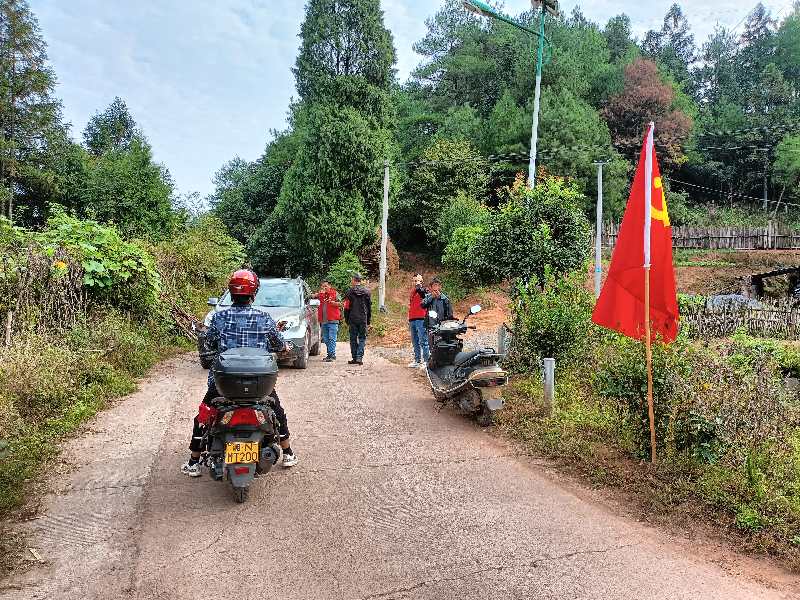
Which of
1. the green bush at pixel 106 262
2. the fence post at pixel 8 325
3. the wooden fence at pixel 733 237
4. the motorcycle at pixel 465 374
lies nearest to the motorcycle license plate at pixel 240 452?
the motorcycle at pixel 465 374

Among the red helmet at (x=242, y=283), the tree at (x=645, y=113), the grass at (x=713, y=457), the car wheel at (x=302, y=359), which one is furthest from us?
the tree at (x=645, y=113)

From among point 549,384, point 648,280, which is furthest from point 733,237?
point 648,280

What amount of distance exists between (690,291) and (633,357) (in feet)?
85.6

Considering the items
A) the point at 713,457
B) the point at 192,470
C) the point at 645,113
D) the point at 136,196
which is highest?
the point at 645,113

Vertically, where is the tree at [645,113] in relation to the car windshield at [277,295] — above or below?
above

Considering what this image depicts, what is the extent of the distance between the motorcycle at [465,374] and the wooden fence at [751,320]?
1124 centimetres

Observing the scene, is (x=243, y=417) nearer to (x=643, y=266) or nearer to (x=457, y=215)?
(x=643, y=266)

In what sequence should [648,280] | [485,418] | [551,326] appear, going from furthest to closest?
[551,326] < [485,418] < [648,280]

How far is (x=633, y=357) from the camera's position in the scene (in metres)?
5.80

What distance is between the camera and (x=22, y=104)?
29344 millimetres

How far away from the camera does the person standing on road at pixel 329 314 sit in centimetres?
1233

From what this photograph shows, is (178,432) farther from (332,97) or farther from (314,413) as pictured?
(332,97)

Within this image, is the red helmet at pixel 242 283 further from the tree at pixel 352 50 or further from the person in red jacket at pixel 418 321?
the tree at pixel 352 50

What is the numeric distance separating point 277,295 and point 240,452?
7272 mm
